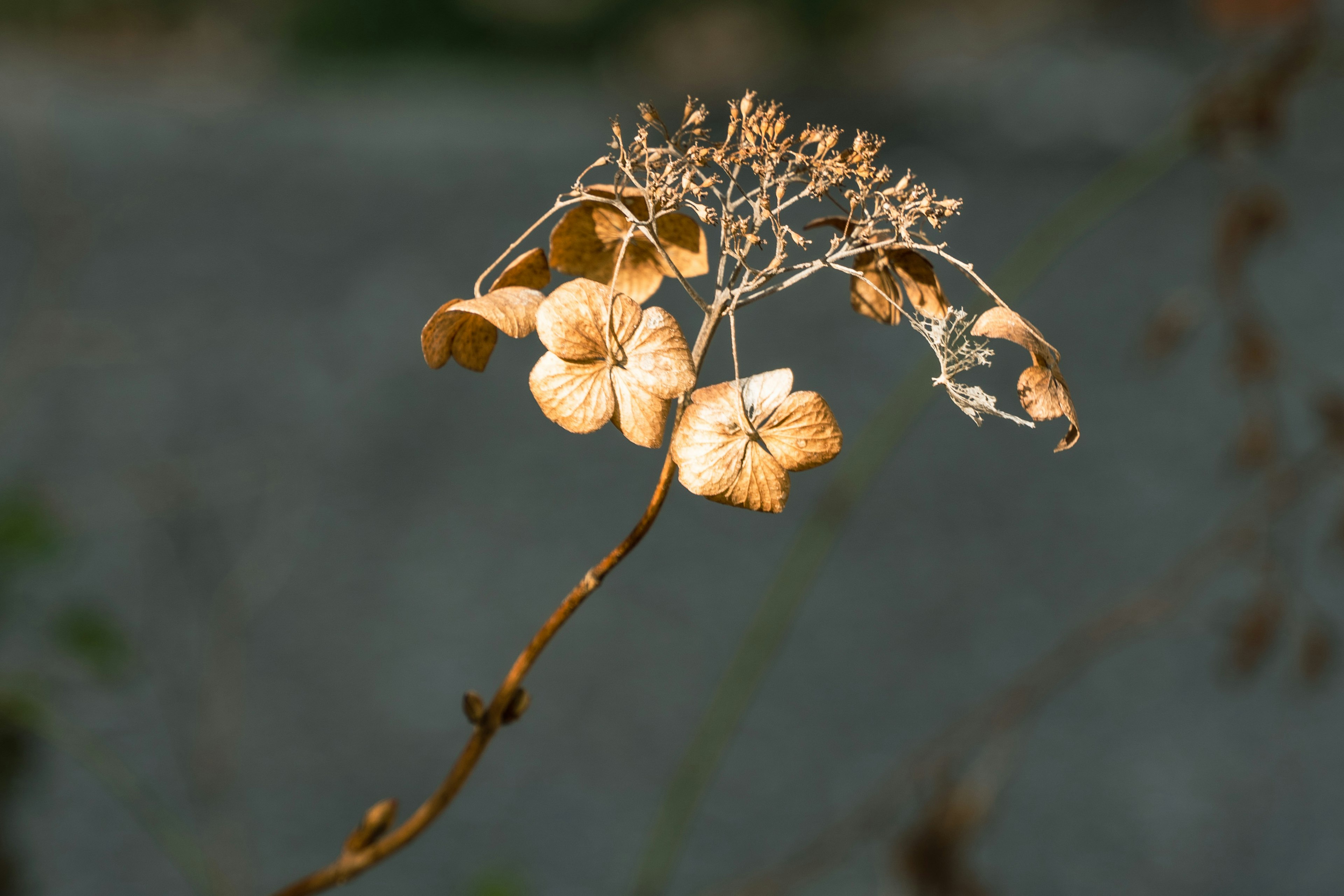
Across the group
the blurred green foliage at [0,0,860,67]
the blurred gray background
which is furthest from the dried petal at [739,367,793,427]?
the blurred green foliage at [0,0,860,67]

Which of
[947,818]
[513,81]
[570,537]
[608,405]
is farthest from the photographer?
[513,81]

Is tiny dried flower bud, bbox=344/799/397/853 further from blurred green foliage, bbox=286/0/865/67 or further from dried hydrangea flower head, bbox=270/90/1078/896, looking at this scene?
blurred green foliage, bbox=286/0/865/67

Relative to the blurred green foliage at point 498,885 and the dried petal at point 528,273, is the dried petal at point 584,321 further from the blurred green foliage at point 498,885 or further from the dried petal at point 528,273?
the blurred green foliage at point 498,885

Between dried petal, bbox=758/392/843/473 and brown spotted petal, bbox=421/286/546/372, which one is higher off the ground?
dried petal, bbox=758/392/843/473

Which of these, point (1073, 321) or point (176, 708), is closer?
point (176, 708)

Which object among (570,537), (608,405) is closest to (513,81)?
(570,537)

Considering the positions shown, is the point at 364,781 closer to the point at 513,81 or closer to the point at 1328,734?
the point at 1328,734
